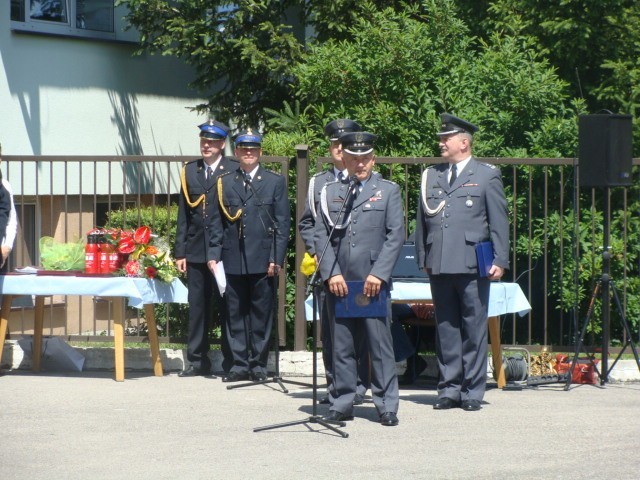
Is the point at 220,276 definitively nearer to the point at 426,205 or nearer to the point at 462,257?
the point at 426,205

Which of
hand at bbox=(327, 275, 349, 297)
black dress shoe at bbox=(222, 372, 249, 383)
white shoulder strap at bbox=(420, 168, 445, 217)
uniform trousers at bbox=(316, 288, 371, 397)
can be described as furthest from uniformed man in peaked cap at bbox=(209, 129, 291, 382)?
hand at bbox=(327, 275, 349, 297)

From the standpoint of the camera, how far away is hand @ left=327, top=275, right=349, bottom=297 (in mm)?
8539

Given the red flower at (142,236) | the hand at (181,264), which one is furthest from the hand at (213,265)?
the red flower at (142,236)

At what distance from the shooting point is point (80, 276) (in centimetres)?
1040

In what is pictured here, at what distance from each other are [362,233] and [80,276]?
287 cm

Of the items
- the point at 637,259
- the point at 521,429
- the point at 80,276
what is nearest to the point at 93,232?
the point at 80,276

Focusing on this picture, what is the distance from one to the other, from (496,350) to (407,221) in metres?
1.96

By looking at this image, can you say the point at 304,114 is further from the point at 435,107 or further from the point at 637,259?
the point at 637,259

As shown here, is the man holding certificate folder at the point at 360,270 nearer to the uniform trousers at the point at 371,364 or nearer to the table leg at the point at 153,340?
the uniform trousers at the point at 371,364

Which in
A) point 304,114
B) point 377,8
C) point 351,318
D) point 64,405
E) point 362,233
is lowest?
point 64,405

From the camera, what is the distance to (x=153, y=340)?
10766 millimetres

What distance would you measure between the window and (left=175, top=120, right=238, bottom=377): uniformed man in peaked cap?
5.02m

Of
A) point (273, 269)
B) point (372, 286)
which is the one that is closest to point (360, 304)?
point (372, 286)

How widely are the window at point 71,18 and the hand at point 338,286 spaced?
7.61 meters
